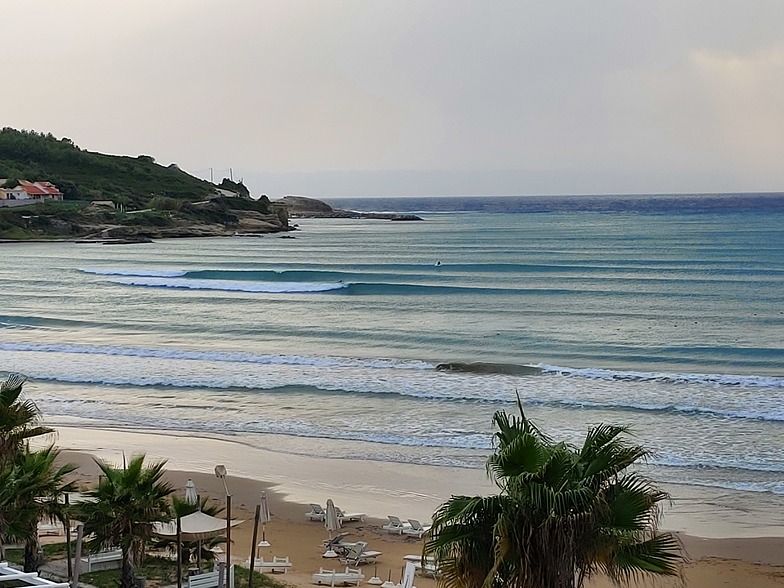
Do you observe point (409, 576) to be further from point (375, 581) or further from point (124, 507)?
point (124, 507)

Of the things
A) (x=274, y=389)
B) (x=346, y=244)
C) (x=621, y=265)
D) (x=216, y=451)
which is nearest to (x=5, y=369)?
(x=274, y=389)

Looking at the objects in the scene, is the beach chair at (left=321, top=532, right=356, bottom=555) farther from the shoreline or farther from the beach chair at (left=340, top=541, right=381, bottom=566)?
the shoreline

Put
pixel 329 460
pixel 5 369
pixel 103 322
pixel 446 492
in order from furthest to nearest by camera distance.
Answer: pixel 103 322
pixel 5 369
pixel 329 460
pixel 446 492

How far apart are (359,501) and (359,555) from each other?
3.37m

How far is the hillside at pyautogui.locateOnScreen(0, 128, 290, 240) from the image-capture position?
111125 mm

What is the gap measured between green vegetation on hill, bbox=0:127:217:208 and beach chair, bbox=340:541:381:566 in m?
122

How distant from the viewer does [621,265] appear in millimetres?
66500

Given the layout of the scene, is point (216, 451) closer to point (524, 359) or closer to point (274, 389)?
point (274, 389)

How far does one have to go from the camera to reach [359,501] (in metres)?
17.8

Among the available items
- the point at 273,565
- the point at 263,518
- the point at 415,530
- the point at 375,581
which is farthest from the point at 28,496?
the point at 415,530

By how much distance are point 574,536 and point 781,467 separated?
513 inches

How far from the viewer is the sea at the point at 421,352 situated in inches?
887

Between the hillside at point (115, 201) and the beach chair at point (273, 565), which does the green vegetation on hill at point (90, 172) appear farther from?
the beach chair at point (273, 565)

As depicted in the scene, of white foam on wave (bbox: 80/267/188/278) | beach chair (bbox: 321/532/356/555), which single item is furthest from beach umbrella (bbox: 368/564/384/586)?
white foam on wave (bbox: 80/267/188/278)
